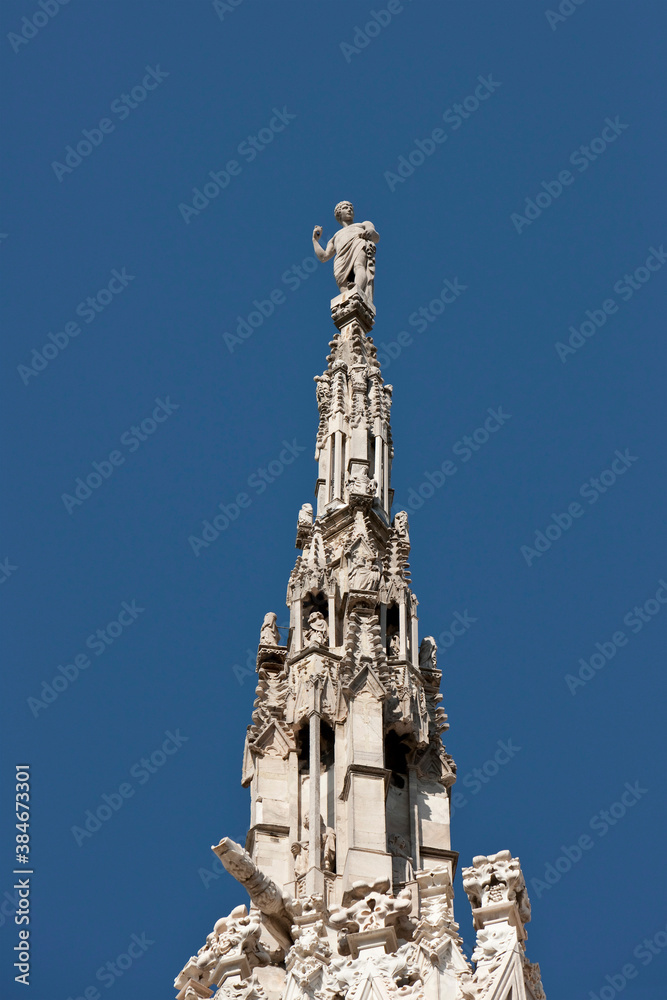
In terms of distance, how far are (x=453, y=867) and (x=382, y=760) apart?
6.48 ft

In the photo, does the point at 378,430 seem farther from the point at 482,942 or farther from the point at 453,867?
the point at 482,942

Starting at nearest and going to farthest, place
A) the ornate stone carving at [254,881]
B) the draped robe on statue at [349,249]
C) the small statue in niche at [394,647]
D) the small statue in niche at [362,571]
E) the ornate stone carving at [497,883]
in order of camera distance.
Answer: the ornate stone carving at [497,883]
the ornate stone carving at [254,881]
the small statue in niche at [394,647]
the small statue in niche at [362,571]
the draped robe on statue at [349,249]

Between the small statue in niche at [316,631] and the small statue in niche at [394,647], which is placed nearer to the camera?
the small statue in niche at [316,631]

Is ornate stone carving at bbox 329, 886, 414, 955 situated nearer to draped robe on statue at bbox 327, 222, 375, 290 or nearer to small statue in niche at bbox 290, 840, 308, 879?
small statue in niche at bbox 290, 840, 308, 879

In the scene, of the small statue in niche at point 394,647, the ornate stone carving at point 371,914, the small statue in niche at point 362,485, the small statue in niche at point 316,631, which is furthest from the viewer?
the small statue in niche at point 362,485

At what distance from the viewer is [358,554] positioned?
3005 centimetres

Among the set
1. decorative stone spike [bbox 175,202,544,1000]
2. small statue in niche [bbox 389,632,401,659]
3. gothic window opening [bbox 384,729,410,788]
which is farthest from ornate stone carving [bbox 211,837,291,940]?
small statue in niche [bbox 389,632,401,659]

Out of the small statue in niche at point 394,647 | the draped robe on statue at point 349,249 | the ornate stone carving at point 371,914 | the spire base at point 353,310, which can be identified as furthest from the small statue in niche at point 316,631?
the draped robe on statue at point 349,249

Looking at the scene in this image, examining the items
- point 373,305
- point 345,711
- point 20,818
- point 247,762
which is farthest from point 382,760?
point 373,305

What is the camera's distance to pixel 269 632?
1208 inches

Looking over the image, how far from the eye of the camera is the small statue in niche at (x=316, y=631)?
94.2 ft

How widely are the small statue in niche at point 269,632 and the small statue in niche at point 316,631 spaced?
122 cm

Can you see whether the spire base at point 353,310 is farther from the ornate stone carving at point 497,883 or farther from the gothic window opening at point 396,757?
the ornate stone carving at point 497,883

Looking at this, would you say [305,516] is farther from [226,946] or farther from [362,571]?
[226,946]
